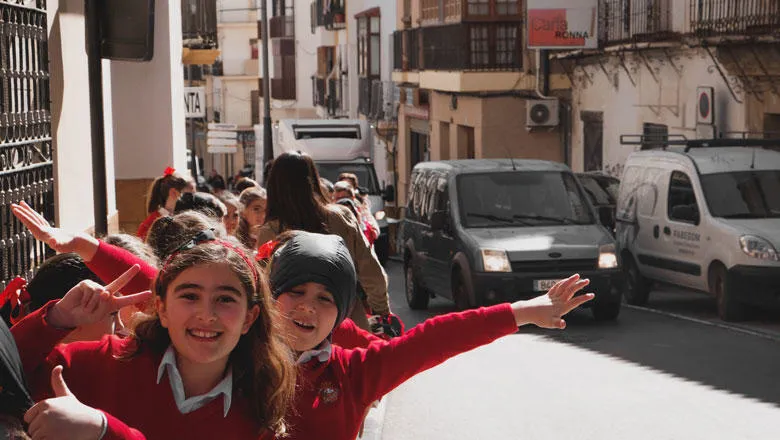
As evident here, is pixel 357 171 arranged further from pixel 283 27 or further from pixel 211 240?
pixel 283 27

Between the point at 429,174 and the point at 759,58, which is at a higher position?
the point at 759,58

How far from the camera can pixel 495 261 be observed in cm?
1716

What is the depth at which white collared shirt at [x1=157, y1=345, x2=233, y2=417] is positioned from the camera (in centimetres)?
382

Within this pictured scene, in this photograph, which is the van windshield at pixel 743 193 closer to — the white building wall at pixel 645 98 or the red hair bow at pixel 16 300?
the white building wall at pixel 645 98

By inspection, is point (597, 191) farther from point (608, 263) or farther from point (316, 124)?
point (316, 124)

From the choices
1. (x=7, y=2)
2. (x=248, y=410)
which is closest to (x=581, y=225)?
(x=7, y=2)

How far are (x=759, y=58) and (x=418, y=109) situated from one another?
2177cm

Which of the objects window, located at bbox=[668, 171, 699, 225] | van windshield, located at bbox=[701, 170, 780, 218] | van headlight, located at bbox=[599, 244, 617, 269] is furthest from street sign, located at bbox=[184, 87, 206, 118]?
van windshield, located at bbox=[701, 170, 780, 218]

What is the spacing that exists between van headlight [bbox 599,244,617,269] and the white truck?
1223 centimetres

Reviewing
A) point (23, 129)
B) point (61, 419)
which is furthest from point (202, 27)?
point (61, 419)

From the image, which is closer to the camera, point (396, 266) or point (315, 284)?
point (315, 284)

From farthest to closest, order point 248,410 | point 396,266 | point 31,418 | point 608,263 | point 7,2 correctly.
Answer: point 396,266
point 608,263
point 7,2
point 248,410
point 31,418

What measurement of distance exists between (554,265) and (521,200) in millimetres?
1297

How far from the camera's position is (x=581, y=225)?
1794 centimetres
